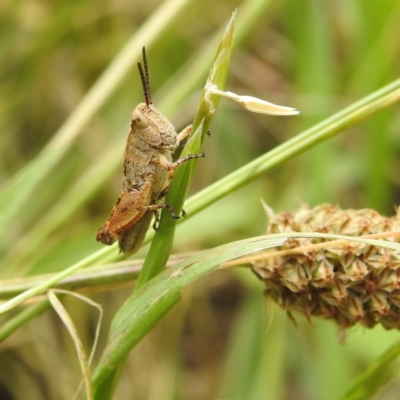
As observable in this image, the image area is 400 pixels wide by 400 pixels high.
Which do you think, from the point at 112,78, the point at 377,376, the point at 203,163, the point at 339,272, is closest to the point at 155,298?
the point at 339,272

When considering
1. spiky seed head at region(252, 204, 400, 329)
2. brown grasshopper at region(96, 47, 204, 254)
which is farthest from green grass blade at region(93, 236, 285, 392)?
brown grasshopper at region(96, 47, 204, 254)

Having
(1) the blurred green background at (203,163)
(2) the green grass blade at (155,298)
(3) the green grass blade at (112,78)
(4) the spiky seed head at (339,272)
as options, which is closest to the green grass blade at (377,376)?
(4) the spiky seed head at (339,272)

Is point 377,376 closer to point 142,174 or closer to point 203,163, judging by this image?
point 142,174

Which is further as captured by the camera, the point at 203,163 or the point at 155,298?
the point at 203,163

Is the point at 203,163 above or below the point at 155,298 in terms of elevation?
above

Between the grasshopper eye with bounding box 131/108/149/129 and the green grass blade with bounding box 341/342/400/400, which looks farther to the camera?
the grasshopper eye with bounding box 131/108/149/129

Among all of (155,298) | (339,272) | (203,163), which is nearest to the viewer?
(155,298)

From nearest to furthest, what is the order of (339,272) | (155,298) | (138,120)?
(155,298) → (339,272) → (138,120)

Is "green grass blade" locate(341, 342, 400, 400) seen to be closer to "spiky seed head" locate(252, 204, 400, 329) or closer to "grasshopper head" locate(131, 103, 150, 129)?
"spiky seed head" locate(252, 204, 400, 329)
